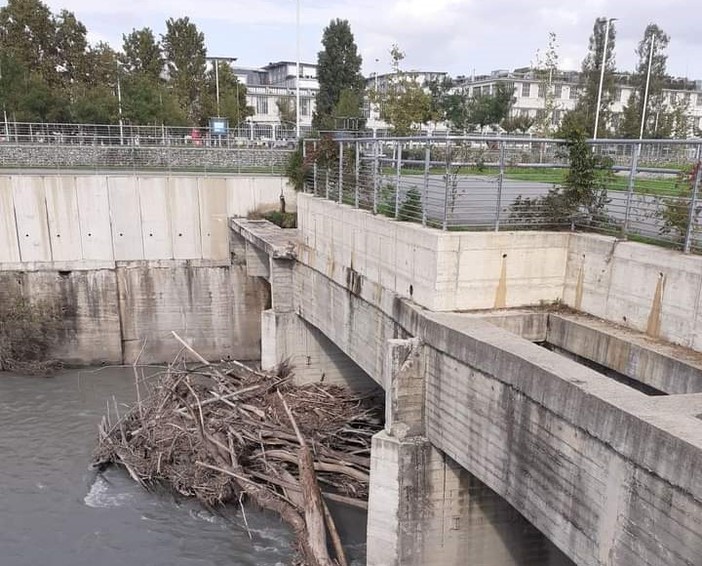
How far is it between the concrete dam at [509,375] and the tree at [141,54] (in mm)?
37770

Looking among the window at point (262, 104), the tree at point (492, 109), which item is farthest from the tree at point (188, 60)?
the window at point (262, 104)

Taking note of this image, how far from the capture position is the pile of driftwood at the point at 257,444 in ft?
40.1

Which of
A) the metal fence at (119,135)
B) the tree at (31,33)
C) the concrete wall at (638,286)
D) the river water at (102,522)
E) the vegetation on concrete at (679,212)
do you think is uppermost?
the tree at (31,33)

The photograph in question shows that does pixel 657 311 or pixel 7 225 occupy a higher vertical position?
pixel 657 311

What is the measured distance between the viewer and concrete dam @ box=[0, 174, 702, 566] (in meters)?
5.79

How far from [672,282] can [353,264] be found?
6.33 meters

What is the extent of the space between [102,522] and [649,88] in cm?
5542

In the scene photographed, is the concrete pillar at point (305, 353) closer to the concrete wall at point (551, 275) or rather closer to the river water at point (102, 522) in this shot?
the river water at point (102, 522)

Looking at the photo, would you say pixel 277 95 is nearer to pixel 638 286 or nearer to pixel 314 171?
pixel 314 171

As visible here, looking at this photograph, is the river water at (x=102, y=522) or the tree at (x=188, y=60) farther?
the tree at (x=188, y=60)

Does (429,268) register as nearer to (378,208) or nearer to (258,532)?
(378,208)

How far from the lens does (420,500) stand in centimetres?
934

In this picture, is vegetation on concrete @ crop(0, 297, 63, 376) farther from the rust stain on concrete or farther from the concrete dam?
the rust stain on concrete

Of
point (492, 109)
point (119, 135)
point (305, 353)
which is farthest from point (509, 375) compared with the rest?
point (492, 109)
